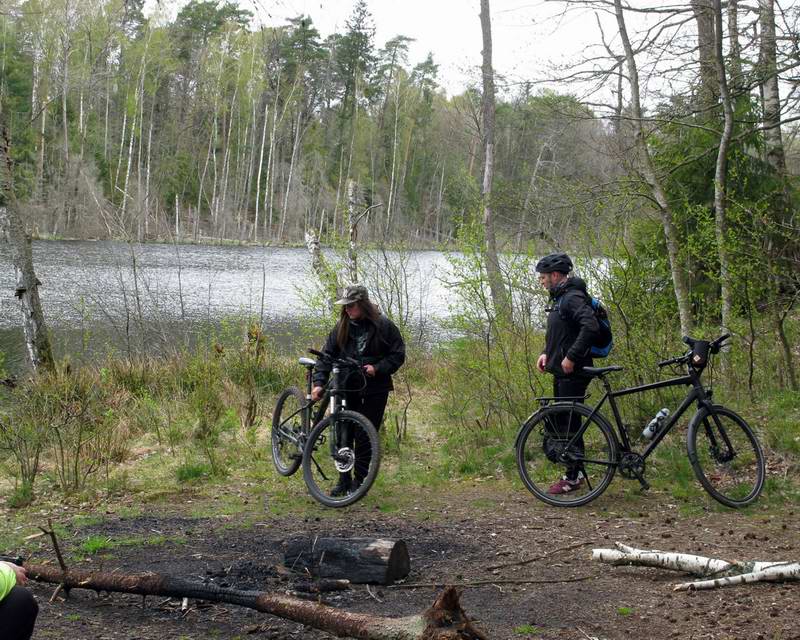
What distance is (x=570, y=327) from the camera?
270 inches

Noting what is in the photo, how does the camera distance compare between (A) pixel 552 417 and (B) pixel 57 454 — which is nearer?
(A) pixel 552 417

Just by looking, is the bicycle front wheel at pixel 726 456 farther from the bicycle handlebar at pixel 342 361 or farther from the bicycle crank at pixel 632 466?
the bicycle handlebar at pixel 342 361

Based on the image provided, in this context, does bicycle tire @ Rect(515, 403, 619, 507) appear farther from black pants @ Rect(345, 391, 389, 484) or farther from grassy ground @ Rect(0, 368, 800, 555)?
black pants @ Rect(345, 391, 389, 484)

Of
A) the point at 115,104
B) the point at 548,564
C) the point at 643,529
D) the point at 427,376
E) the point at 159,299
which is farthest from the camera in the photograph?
the point at 115,104

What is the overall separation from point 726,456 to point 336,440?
3.04 m

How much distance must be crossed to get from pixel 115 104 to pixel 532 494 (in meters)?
60.1

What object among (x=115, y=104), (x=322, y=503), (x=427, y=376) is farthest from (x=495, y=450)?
(x=115, y=104)

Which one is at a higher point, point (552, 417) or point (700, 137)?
point (700, 137)

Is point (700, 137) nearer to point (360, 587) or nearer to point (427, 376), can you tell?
point (427, 376)

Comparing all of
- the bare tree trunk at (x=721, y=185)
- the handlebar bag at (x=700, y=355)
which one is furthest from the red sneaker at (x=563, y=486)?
the bare tree trunk at (x=721, y=185)

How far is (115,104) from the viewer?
60.9 m

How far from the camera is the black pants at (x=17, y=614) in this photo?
3.14 meters

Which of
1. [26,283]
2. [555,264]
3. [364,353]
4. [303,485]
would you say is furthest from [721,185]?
[26,283]

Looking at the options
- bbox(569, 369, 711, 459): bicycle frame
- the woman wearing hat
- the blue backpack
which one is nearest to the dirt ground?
bbox(569, 369, 711, 459): bicycle frame
